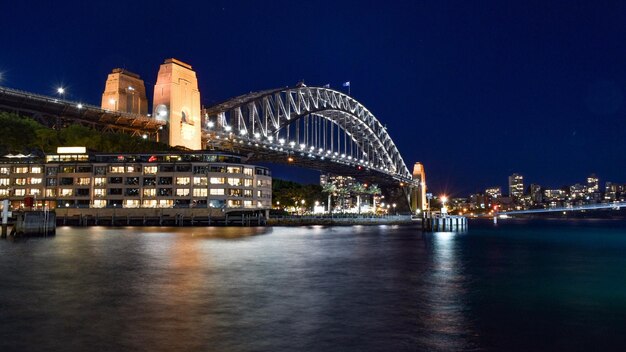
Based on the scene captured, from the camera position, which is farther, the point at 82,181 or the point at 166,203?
the point at 82,181

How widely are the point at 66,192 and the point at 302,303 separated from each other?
79557 mm

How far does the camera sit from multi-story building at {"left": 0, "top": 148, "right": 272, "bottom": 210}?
86938 millimetres

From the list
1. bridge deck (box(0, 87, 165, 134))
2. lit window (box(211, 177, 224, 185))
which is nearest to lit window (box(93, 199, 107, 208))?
bridge deck (box(0, 87, 165, 134))

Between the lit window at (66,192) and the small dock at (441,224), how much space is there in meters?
57.4

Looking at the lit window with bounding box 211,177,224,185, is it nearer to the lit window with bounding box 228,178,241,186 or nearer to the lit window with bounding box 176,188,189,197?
the lit window with bounding box 228,178,241,186

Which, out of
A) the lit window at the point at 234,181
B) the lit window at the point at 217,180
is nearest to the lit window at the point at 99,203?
the lit window at the point at 217,180

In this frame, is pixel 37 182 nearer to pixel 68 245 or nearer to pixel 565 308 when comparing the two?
pixel 68 245

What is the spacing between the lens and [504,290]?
24.2 m

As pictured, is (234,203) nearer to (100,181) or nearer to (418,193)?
(100,181)

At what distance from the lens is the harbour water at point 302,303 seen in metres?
14.1

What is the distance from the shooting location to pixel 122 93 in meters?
100

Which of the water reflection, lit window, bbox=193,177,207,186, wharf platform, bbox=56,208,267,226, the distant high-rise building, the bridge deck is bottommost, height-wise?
the water reflection

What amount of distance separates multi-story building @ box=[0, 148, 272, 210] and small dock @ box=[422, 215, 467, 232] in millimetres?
29872

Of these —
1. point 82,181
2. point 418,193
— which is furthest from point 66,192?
point 418,193
